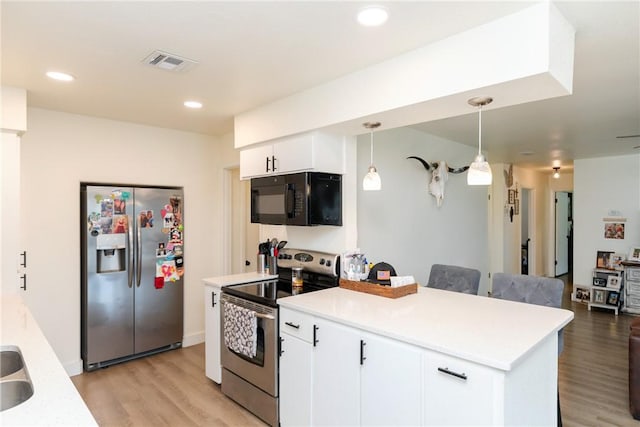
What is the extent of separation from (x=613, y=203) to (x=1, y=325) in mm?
7482

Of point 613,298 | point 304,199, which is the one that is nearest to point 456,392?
point 304,199

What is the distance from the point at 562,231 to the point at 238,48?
921 centimetres

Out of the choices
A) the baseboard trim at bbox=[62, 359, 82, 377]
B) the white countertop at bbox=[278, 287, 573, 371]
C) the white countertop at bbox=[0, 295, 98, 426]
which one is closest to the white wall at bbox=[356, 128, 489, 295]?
the white countertop at bbox=[278, 287, 573, 371]

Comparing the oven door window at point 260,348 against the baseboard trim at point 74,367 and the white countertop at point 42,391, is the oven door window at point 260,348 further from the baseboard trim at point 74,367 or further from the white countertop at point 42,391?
the baseboard trim at point 74,367

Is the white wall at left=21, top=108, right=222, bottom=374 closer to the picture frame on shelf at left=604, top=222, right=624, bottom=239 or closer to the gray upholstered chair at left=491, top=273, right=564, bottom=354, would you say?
the gray upholstered chair at left=491, top=273, right=564, bottom=354

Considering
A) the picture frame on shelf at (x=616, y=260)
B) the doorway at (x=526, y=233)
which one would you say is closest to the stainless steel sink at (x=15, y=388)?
the picture frame on shelf at (x=616, y=260)

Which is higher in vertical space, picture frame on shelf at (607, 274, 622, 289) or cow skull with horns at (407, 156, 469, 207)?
cow skull with horns at (407, 156, 469, 207)

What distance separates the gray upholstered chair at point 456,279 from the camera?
2939 mm

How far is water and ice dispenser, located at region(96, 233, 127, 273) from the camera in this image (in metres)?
3.50

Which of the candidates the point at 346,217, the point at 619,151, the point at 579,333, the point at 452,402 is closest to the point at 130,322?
the point at 346,217

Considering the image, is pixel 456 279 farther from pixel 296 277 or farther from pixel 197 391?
pixel 197 391

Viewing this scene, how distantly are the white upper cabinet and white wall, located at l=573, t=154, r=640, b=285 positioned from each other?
5.25 m

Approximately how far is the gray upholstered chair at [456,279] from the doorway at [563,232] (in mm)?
6861

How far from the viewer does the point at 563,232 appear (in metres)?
8.84
